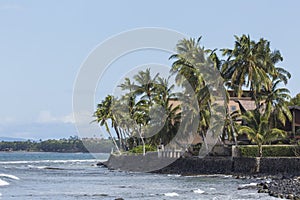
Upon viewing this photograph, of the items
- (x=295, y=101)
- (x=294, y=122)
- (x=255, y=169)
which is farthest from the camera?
(x=295, y=101)

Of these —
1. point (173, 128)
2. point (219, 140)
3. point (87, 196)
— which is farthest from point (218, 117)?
point (87, 196)

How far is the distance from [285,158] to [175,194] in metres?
14.9

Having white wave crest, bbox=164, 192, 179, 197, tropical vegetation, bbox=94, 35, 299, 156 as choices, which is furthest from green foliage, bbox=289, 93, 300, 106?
white wave crest, bbox=164, 192, 179, 197

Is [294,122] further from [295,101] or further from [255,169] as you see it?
[295,101]

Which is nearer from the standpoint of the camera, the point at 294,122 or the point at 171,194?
the point at 171,194

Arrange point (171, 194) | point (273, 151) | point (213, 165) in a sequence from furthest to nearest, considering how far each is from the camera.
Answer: point (213, 165) < point (273, 151) < point (171, 194)

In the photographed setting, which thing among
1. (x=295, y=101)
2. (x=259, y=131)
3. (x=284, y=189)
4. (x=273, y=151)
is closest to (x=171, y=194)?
(x=284, y=189)

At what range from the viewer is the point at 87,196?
33.5 metres

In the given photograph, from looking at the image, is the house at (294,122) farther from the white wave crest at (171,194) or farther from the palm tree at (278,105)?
the white wave crest at (171,194)

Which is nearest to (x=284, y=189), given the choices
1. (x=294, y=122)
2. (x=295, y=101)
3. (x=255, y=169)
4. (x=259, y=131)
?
(x=255, y=169)

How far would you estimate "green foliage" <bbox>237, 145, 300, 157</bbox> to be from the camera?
4772 centimetres

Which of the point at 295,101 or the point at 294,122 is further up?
the point at 295,101

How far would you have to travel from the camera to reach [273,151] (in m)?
48.5

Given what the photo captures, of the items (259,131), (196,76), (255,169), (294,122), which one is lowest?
(255,169)
